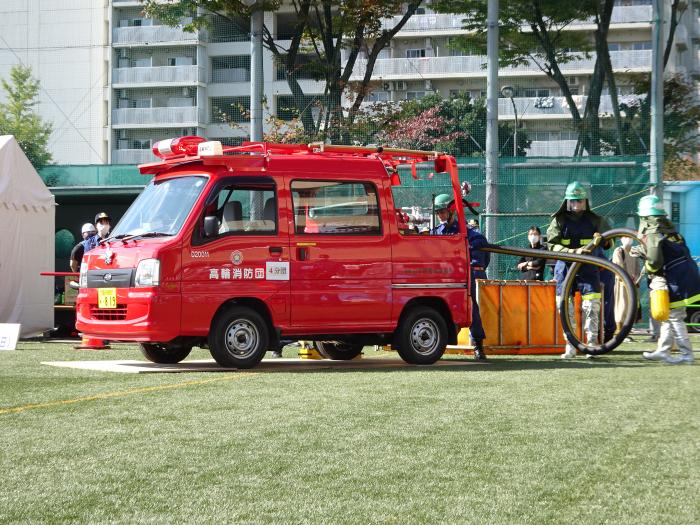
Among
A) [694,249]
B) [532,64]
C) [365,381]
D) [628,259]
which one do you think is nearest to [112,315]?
[365,381]

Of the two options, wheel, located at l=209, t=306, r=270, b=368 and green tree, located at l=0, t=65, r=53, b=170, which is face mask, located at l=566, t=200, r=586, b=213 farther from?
green tree, located at l=0, t=65, r=53, b=170

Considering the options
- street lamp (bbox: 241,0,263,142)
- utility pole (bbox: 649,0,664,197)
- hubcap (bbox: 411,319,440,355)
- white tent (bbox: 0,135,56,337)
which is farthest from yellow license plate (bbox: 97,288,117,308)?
utility pole (bbox: 649,0,664,197)

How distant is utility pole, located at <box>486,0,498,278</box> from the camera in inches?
858

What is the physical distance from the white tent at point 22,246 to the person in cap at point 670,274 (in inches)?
405

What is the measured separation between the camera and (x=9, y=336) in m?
A: 15.8

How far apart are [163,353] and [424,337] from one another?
2.88 meters

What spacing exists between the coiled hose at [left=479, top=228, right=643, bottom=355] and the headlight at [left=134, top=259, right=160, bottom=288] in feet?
14.1

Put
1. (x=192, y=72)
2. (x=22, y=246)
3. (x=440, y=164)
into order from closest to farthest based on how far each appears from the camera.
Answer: (x=440, y=164), (x=22, y=246), (x=192, y=72)

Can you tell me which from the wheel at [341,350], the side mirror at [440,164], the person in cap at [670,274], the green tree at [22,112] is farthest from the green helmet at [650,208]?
the green tree at [22,112]

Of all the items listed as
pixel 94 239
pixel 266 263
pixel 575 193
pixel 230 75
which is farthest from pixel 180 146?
pixel 230 75

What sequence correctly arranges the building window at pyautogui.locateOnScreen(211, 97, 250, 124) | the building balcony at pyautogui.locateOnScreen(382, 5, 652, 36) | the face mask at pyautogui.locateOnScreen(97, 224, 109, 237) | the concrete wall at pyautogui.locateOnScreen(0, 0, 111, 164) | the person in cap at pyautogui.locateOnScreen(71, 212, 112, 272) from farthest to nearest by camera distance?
the concrete wall at pyautogui.locateOnScreen(0, 0, 111, 164) → the building window at pyautogui.locateOnScreen(211, 97, 250, 124) → the building balcony at pyautogui.locateOnScreen(382, 5, 652, 36) → the face mask at pyautogui.locateOnScreen(97, 224, 109, 237) → the person in cap at pyautogui.locateOnScreen(71, 212, 112, 272)

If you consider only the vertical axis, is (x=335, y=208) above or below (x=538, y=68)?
below

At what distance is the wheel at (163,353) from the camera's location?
13.3 metres

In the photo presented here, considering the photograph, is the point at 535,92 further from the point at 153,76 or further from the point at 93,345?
the point at 153,76
